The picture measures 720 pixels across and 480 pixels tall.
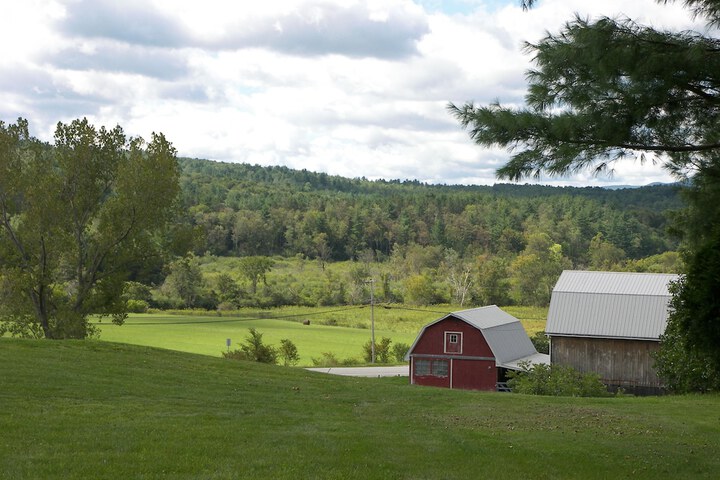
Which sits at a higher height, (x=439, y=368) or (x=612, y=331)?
(x=612, y=331)

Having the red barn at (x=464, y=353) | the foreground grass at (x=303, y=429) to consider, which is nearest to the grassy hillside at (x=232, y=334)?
the red barn at (x=464, y=353)

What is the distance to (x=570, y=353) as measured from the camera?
30.1m

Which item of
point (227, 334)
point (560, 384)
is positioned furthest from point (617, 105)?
point (227, 334)

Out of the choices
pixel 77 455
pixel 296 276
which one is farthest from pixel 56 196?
pixel 296 276

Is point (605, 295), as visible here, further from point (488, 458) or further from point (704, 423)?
point (488, 458)

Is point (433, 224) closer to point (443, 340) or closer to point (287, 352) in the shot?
point (287, 352)

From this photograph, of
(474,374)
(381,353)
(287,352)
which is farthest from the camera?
(381,353)

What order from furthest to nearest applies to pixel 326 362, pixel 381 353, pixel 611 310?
pixel 381 353
pixel 326 362
pixel 611 310

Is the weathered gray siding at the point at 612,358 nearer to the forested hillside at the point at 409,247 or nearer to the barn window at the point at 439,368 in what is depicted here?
the barn window at the point at 439,368

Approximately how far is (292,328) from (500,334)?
34466 mm

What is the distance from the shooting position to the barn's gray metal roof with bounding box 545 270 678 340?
29422 mm

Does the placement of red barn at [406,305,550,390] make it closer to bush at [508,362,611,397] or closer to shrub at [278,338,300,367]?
bush at [508,362,611,397]

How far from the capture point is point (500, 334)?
3534 cm

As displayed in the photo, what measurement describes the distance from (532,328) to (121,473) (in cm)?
5648
